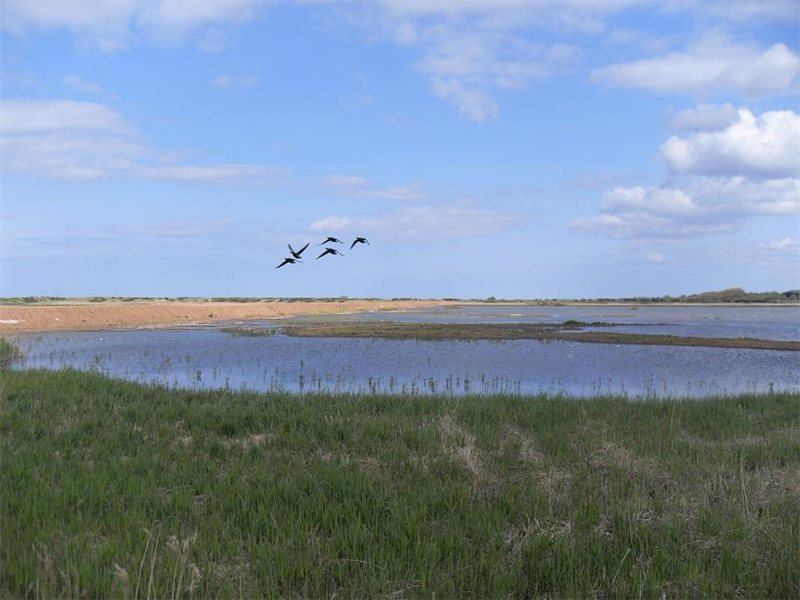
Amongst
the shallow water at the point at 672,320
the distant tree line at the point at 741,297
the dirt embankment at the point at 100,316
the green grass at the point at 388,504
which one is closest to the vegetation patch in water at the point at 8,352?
the green grass at the point at 388,504

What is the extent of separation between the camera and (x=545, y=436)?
1105 cm

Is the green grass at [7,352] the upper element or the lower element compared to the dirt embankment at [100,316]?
lower

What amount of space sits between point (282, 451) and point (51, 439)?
4.04 metres

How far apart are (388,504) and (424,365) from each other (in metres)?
19.8

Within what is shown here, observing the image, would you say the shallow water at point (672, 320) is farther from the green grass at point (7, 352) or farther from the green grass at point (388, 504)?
the green grass at point (7, 352)

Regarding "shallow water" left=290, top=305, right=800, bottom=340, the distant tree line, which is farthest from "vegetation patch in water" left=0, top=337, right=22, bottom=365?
the distant tree line

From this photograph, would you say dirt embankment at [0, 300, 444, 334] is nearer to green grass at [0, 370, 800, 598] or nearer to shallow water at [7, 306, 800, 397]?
shallow water at [7, 306, 800, 397]

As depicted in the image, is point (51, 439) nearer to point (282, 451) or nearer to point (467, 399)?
point (282, 451)

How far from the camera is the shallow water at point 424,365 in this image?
67.7ft

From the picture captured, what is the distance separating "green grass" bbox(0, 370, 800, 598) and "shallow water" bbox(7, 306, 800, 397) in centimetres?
623

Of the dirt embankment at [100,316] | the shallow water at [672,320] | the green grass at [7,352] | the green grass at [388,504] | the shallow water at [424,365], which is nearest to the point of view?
the green grass at [388,504]

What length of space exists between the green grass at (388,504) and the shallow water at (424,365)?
20.4 feet

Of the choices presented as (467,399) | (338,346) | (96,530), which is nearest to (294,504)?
(96,530)

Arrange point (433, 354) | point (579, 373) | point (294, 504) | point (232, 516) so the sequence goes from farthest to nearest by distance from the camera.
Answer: point (433, 354)
point (579, 373)
point (294, 504)
point (232, 516)
